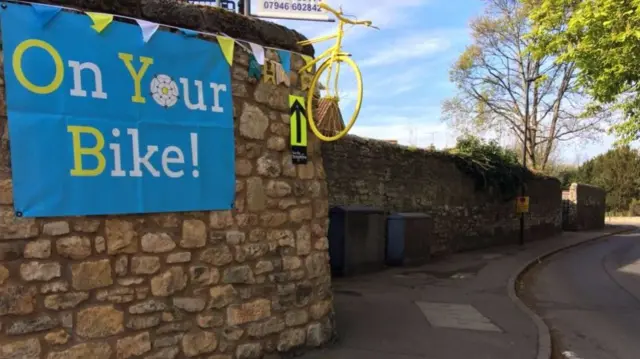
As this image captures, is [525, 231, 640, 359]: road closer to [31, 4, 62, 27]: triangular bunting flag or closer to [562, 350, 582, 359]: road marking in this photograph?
[562, 350, 582, 359]: road marking

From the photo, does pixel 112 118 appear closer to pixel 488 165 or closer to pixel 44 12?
pixel 44 12

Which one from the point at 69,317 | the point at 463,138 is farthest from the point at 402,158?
the point at 69,317

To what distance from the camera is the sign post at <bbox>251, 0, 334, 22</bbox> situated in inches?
278

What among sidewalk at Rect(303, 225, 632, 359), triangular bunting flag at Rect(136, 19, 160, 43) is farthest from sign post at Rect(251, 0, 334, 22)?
sidewalk at Rect(303, 225, 632, 359)

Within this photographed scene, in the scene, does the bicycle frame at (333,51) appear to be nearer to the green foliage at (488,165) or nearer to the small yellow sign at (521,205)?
the green foliage at (488,165)

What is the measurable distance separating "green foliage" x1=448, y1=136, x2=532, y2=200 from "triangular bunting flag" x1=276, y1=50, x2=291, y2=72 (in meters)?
12.9

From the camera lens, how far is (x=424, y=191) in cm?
1556

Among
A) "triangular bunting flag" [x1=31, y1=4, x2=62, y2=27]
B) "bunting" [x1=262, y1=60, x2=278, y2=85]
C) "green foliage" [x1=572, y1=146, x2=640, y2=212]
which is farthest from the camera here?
"green foliage" [x1=572, y1=146, x2=640, y2=212]

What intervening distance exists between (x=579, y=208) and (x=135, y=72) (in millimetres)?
34180

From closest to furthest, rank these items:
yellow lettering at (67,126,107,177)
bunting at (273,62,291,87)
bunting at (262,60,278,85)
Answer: yellow lettering at (67,126,107,177) → bunting at (262,60,278,85) → bunting at (273,62,291,87)

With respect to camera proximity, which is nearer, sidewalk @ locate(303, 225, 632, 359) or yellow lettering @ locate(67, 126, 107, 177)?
yellow lettering @ locate(67, 126, 107, 177)

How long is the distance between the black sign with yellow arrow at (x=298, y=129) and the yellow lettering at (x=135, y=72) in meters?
1.65

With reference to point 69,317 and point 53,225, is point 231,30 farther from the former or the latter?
point 69,317

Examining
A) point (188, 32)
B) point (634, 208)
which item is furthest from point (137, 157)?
point (634, 208)
